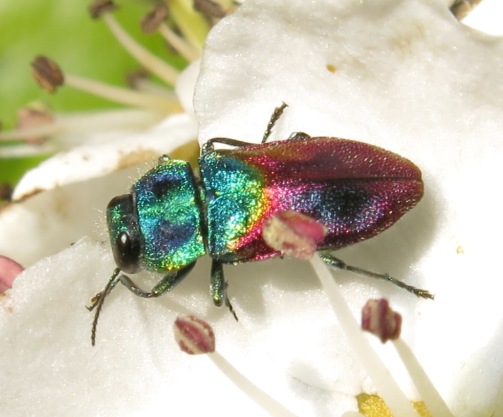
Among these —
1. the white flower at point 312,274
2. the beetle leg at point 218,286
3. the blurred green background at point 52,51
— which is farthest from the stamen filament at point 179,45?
the beetle leg at point 218,286

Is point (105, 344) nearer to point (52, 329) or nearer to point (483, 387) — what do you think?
point (52, 329)

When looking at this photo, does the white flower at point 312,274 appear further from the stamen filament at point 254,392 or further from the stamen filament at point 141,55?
the stamen filament at point 141,55

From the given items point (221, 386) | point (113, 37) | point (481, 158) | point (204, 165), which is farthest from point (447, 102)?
point (113, 37)

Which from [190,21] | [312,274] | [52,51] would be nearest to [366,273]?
[312,274]

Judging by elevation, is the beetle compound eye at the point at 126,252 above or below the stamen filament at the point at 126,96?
above

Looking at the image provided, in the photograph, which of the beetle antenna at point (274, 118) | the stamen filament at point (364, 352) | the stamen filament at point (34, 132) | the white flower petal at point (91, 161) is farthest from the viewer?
the stamen filament at point (34, 132)

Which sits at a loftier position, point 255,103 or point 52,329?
point 255,103

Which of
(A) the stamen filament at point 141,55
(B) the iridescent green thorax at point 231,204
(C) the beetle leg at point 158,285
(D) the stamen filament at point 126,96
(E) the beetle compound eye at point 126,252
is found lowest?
(D) the stamen filament at point 126,96

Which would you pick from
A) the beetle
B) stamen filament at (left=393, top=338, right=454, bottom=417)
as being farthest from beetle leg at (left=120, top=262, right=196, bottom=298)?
stamen filament at (left=393, top=338, right=454, bottom=417)
